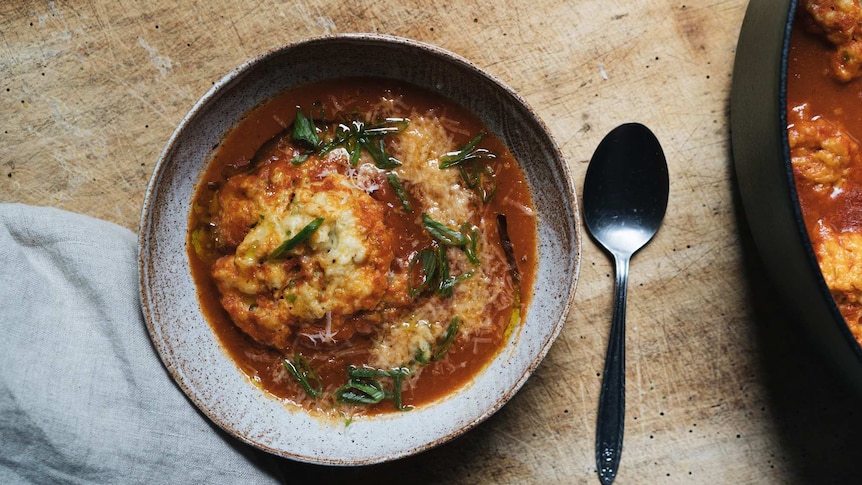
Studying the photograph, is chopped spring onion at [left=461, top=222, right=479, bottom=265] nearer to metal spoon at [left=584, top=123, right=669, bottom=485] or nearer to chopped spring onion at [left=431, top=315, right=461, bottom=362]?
chopped spring onion at [left=431, top=315, right=461, bottom=362]

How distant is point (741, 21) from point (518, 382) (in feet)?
6.51

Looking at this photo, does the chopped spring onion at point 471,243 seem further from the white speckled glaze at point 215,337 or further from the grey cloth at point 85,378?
the grey cloth at point 85,378

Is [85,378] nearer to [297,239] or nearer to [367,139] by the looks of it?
[297,239]

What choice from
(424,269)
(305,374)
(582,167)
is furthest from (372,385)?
(582,167)

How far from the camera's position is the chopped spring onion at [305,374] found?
9.69 ft

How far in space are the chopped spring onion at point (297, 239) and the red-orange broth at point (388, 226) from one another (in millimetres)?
318

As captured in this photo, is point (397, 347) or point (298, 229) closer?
point (298, 229)

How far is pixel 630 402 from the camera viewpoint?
10.3 ft

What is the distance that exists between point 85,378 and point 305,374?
2.96 ft

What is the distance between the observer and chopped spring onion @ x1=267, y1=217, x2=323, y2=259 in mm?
2686

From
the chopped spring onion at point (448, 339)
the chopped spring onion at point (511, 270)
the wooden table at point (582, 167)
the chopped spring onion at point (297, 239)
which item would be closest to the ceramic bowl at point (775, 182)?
the wooden table at point (582, 167)

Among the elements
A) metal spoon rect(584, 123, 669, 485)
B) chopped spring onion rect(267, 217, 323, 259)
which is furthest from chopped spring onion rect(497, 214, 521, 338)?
chopped spring onion rect(267, 217, 323, 259)

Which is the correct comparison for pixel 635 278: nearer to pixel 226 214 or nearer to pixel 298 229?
pixel 298 229

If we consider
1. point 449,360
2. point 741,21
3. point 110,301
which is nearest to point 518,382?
point 449,360
